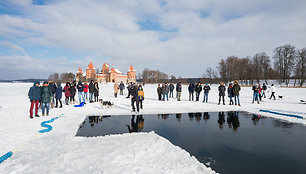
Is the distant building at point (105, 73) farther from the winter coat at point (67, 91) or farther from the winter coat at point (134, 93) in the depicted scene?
the winter coat at point (134, 93)

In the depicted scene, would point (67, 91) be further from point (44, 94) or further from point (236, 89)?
point (236, 89)

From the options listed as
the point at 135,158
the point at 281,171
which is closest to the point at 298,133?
the point at 281,171

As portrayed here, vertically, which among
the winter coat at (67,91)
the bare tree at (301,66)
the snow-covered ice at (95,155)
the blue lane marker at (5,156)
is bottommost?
the snow-covered ice at (95,155)

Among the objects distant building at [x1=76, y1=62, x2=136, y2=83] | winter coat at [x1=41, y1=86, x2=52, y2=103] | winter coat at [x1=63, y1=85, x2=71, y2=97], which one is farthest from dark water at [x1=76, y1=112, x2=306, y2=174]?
distant building at [x1=76, y1=62, x2=136, y2=83]

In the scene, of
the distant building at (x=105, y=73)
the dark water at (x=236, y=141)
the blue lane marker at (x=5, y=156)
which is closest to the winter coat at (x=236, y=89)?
→ the dark water at (x=236, y=141)

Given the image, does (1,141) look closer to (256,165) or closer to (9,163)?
(9,163)

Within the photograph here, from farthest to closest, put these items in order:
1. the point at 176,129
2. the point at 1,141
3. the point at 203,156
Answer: the point at 176,129, the point at 1,141, the point at 203,156

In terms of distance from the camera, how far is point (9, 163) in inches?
153

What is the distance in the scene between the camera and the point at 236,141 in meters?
5.54

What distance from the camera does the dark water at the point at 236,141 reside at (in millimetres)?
3980

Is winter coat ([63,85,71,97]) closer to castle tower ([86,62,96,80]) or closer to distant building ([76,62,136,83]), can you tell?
distant building ([76,62,136,83])

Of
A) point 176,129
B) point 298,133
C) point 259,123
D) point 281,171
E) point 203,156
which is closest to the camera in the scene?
point 281,171

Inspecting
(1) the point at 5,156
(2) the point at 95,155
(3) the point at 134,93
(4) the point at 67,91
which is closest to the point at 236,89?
(3) the point at 134,93

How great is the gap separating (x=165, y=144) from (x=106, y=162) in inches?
74.1
